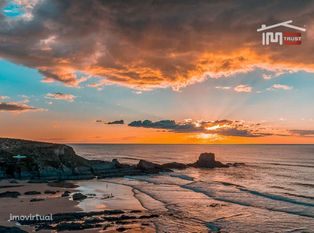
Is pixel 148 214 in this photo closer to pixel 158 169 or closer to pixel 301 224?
pixel 301 224

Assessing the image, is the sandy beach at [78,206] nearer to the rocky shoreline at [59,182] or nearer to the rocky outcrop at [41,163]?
the rocky shoreline at [59,182]

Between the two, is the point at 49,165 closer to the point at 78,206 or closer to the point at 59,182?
the point at 59,182

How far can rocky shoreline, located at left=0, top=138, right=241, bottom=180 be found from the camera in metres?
63.8

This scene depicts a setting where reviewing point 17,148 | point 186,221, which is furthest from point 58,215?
point 17,148

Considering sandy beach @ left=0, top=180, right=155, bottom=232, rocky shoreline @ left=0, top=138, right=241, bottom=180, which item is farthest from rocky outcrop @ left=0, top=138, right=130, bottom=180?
sandy beach @ left=0, top=180, right=155, bottom=232

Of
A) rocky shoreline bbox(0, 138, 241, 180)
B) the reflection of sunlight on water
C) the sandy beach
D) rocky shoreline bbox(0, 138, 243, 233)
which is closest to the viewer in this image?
the sandy beach

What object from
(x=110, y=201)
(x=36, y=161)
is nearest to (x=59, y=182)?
(x=36, y=161)

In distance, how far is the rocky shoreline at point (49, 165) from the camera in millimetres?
63750

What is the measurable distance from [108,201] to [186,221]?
12.1 metres

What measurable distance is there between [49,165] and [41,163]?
1605 mm

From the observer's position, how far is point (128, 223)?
90.5 ft

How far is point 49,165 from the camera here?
6825 cm

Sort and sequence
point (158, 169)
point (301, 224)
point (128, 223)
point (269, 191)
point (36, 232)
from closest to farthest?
point (36, 232) < point (128, 223) < point (301, 224) < point (269, 191) < point (158, 169)

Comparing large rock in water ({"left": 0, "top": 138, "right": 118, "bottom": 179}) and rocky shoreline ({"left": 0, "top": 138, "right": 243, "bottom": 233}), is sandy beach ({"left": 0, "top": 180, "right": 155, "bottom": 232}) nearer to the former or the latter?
rocky shoreline ({"left": 0, "top": 138, "right": 243, "bottom": 233})
